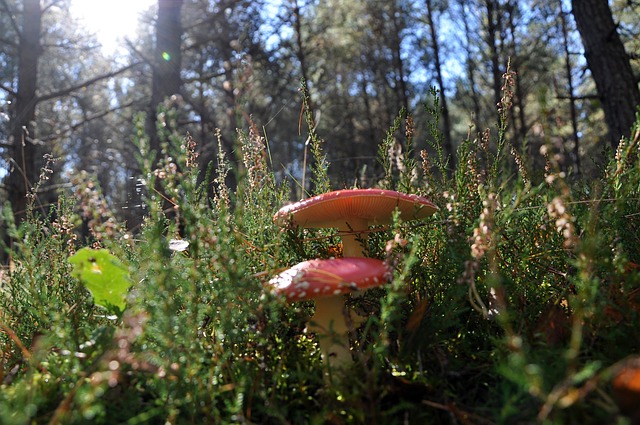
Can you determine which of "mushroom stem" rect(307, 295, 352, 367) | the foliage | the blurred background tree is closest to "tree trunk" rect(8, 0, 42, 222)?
the blurred background tree

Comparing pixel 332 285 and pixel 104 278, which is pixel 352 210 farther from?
pixel 104 278

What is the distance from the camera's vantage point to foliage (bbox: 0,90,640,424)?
1046 mm

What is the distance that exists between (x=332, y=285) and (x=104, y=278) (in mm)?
707

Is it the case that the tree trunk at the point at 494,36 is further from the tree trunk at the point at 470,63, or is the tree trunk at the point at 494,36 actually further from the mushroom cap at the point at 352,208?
the mushroom cap at the point at 352,208

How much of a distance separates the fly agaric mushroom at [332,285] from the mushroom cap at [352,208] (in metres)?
0.21

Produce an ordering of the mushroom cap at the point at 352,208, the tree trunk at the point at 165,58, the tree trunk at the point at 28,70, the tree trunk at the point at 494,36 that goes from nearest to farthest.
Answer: the mushroom cap at the point at 352,208 → the tree trunk at the point at 165,58 → the tree trunk at the point at 28,70 → the tree trunk at the point at 494,36

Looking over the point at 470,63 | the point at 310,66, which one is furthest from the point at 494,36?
the point at 310,66

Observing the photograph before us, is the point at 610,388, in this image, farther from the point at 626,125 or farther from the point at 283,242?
the point at 626,125

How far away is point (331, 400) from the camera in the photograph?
1161mm

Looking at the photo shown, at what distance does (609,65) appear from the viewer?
15.8 ft

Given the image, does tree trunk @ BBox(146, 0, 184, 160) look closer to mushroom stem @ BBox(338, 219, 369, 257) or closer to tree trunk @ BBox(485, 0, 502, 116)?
mushroom stem @ BBox(338, 219, 369, 257)

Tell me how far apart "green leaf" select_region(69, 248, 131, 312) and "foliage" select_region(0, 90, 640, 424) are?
0.03 ft

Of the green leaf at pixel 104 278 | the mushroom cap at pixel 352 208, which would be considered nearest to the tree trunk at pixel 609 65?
the mushroom cap at pixel 352 208

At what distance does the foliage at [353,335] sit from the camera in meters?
1.05
